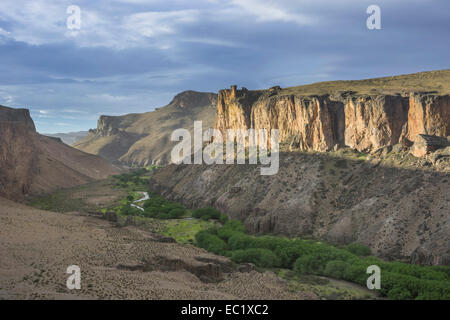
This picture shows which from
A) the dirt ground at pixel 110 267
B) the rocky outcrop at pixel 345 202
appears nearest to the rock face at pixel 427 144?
the rocky outcrop at pixel 345 202

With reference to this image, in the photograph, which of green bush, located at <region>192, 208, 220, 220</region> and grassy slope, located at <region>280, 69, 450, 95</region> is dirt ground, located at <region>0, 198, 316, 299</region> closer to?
green bush, located at <region>192, 208, 220, 220</region>

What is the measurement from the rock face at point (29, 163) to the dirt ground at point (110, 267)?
32.1 meters

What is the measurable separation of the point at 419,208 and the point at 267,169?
91.8ft

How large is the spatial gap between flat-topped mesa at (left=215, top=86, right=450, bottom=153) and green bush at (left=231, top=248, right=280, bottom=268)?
2687 centimetres

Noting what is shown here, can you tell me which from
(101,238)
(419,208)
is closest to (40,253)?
(101,238)

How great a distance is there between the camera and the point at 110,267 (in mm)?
33344

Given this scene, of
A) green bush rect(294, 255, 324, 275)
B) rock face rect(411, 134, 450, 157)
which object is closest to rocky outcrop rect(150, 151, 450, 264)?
rock face rect(411, 134, 450, 157)

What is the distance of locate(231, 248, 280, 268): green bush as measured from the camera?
40281 mm

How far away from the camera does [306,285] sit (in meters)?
33.6

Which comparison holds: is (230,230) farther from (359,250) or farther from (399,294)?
(399,294)

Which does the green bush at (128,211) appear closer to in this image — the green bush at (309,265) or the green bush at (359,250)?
the green bush at (309,265)

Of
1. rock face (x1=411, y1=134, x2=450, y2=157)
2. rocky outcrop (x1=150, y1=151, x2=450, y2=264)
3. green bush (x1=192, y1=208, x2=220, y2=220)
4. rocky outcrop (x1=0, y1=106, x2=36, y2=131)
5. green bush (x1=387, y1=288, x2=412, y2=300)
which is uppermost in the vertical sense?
rocky outcrop (x1=0, y1=106, x2=36, y2=131)

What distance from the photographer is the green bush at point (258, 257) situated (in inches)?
1586

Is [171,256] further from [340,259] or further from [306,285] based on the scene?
[340,259]
